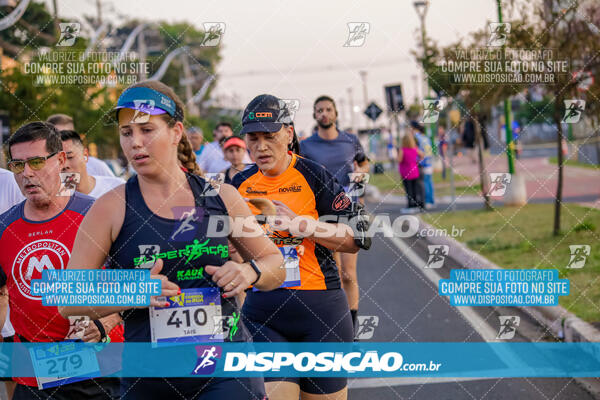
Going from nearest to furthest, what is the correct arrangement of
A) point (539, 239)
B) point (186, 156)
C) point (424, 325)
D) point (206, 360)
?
1. point (206, 360)
2. point (186, 156)
3. point (424, 325)
4. point (539, 239)

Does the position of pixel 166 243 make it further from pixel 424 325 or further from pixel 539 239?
pixel 539 239

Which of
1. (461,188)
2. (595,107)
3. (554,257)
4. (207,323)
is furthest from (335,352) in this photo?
(461,188)

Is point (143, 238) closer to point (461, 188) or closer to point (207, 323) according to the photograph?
point (207, 323)

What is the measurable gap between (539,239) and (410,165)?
21.7 feet

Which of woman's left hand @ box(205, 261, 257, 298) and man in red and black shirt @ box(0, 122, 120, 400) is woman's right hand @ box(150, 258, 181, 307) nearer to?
woman's left hand @ box(205, 261, 257, 298)

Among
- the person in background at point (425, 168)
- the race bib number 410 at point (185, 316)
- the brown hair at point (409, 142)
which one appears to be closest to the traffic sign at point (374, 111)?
the person in background at point (425, 168)

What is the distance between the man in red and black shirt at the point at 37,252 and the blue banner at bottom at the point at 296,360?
91mm

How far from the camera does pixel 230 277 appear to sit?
2.74m

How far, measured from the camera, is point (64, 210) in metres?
3.85

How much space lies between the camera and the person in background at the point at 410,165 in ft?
58.3

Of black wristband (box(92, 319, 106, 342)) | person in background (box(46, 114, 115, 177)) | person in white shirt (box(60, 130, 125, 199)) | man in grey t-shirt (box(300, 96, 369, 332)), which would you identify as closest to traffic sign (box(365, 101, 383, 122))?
man in grey t-shirt (box(300, 96, 369, 332))

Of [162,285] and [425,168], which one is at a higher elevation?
[162,285]

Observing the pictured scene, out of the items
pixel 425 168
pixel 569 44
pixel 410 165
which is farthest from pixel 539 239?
pixel 425 168

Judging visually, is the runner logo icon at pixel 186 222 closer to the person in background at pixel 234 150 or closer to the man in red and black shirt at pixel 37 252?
the man in red and black shirt at pixel 37 252
